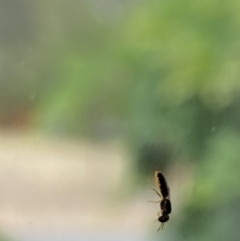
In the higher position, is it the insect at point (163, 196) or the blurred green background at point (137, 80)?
the blurred green background at point (137, 80)

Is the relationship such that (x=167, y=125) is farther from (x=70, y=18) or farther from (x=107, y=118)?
(x=70, y=18)

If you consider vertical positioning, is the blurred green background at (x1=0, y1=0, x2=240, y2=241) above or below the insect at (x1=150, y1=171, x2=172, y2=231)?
above

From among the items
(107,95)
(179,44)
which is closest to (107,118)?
(107,95)

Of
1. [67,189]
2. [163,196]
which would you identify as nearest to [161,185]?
[163,196]

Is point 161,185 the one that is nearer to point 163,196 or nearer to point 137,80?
point 163,196

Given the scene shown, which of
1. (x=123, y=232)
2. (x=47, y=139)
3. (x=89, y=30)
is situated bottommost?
(x=123, y=232)
